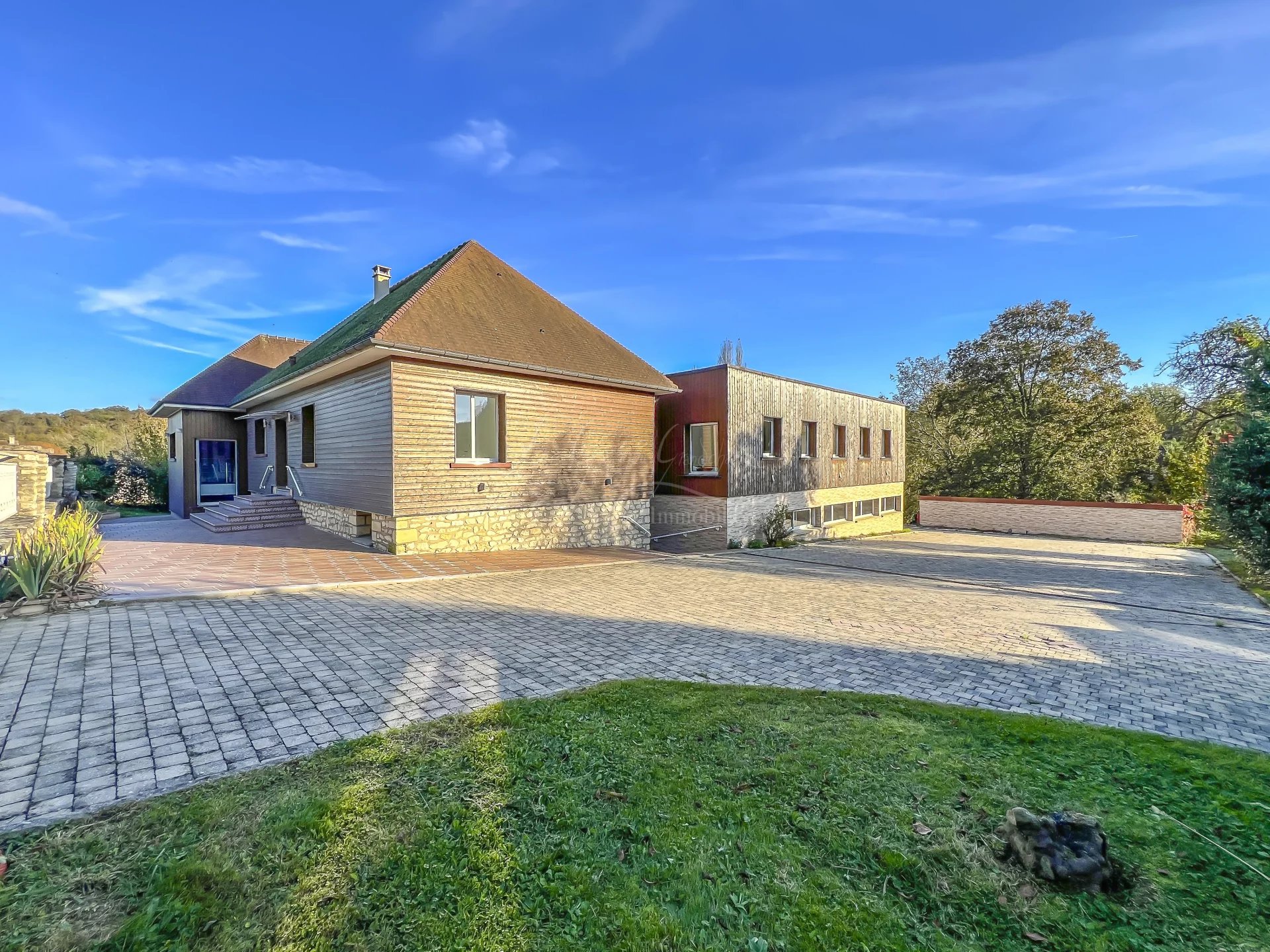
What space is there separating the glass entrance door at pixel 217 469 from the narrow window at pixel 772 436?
1865cm

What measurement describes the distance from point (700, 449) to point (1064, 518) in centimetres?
1799

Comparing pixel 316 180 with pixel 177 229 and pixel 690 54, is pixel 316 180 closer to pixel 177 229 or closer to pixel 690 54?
pixel 177 229

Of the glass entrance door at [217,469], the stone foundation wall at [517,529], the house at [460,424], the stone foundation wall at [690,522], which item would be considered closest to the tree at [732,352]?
the stone foundation wall at [690,522]

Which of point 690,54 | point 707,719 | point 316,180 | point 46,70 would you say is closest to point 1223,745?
point 707,719

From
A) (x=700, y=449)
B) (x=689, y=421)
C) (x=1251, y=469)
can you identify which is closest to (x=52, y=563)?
(x=689, y=421)

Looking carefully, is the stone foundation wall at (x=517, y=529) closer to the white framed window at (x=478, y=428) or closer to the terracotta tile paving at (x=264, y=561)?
the terracotta tile paving at (x=264, y=561)

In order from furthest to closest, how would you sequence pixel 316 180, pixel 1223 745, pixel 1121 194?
pixel 316 180 → pixel 1121 194 → pixel 1223 745

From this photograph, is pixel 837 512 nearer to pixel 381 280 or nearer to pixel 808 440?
pixel 808 440

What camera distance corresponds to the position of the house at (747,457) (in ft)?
50.9

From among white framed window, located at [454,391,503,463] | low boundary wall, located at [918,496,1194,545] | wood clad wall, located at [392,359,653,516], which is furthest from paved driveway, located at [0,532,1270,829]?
low boundary wall, located at [918,496,1194,545]

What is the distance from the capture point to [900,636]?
6.43 m

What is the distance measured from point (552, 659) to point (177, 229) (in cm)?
1811

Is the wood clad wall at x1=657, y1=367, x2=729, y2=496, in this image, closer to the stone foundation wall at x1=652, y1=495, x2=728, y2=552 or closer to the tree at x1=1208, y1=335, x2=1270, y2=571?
the stone foundation wall at x1=652, y1=495, x2=728, y2=552

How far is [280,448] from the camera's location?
16.2m
